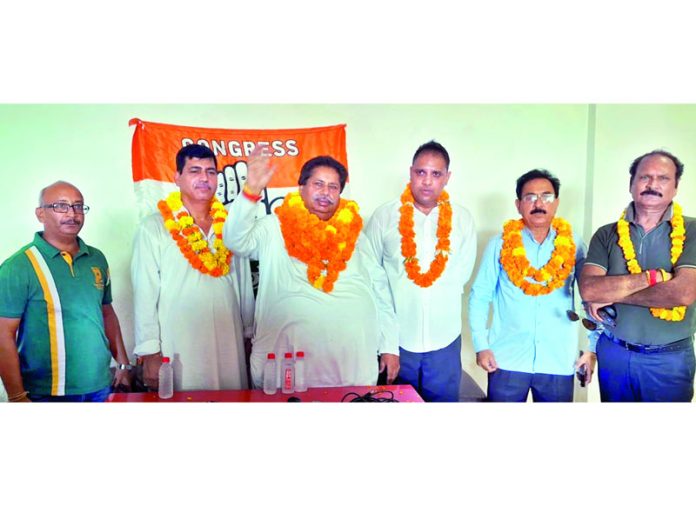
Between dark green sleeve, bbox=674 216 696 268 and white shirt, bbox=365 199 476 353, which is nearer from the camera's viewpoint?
dark green sleeve, bbox=674 216 696 268

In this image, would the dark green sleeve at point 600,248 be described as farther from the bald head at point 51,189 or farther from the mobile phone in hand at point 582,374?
the bald head at point 51,189

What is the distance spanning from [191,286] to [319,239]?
2.39ft

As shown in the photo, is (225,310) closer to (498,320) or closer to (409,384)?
(409,384)

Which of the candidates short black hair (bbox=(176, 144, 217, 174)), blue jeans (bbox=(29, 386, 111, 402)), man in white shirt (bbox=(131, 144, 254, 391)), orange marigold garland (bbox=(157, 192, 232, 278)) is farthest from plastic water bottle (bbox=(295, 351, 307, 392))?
short black hair (bbox=(176, 144, 217, 174))

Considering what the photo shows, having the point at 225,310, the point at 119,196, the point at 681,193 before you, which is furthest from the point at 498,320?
the point at 119,196

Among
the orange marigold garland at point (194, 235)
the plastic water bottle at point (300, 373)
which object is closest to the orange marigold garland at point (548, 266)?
the plastic water bottle at point (300, 373)

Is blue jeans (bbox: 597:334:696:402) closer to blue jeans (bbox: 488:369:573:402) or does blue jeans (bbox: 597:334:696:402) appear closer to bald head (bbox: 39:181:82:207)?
blue jeans (bbox: 488:369:573:402)

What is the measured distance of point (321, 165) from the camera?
8.97 feet

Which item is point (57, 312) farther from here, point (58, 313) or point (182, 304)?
point (182, 304)

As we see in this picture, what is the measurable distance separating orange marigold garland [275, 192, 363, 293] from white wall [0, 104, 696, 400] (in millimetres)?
158

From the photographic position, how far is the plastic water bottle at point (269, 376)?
109 inches

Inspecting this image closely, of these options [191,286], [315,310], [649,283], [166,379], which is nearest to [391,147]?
[315,310]

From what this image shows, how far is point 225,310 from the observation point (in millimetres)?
2766

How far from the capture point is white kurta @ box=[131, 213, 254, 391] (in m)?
2.75
